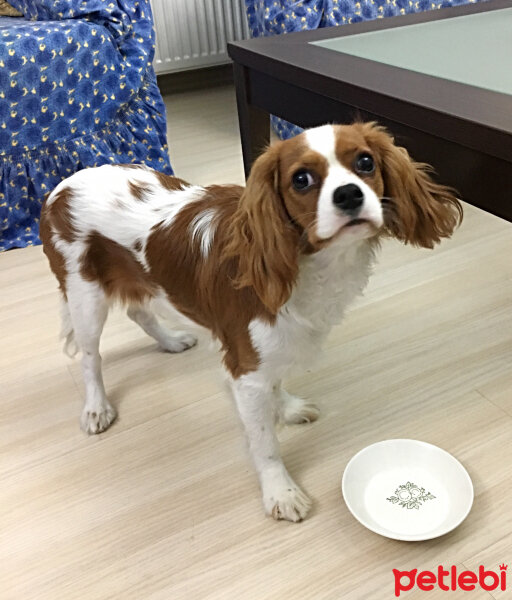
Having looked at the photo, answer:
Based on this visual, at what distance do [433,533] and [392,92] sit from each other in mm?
798

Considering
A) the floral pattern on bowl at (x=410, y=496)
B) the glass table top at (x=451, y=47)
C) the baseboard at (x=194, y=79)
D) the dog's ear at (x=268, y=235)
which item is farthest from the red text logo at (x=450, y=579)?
the baseboard at (x=194, y=79)

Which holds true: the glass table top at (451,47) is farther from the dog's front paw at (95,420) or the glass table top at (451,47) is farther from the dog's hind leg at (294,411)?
the dog's front paw at (95,420)

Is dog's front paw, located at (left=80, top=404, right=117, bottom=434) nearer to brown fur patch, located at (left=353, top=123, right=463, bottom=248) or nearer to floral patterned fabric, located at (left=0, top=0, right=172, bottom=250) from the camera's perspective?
brown fur patch, located at (left=353, top=123, right=463, bottom=248)

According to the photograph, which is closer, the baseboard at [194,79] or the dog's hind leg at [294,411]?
the dog's hind leg at [294,411]

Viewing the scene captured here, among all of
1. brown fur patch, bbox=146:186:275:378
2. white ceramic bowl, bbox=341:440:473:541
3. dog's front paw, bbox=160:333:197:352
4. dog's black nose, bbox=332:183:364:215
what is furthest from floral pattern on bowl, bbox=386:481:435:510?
dog's front paw, bbox=160:333:197:352

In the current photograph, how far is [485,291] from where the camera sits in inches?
69.6

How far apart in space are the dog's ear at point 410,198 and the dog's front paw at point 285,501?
1.82 ft

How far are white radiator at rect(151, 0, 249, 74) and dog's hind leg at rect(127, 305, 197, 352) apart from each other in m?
2.59

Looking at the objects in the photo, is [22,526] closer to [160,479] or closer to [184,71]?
[160,479]

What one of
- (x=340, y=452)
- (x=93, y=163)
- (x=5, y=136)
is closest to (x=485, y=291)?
(x=340, y=452)

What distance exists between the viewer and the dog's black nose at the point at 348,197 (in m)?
0.82

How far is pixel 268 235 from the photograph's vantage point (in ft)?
2.95

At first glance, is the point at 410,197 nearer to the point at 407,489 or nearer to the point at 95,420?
the point at 407,489

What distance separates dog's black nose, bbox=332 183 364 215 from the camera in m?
0.82
